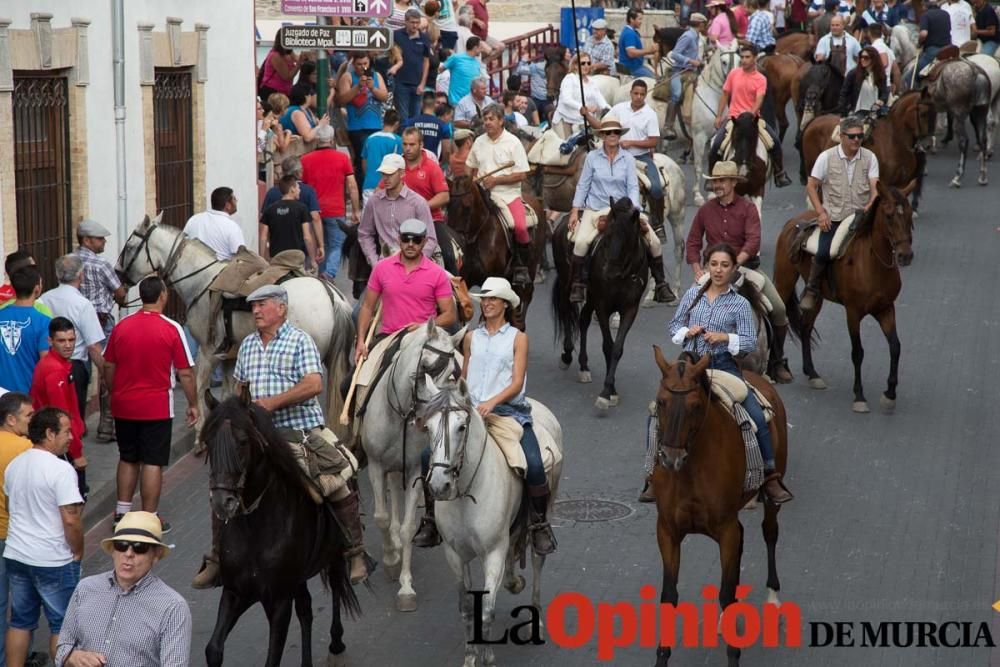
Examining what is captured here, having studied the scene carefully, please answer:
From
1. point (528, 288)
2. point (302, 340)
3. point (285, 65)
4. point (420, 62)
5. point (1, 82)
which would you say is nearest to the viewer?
point (302, 340)

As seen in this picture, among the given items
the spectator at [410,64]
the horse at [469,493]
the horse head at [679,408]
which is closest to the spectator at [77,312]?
the horse at [469,493]

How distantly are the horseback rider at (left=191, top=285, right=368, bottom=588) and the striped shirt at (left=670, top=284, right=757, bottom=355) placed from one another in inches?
106

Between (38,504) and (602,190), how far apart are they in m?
9.40

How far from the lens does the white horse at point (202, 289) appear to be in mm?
14883

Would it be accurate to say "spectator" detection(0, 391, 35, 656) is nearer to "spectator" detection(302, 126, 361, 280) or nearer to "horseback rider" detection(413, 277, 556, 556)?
→ "horseback rider" detection(413, 277, 556, 556)

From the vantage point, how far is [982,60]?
30.5 meters

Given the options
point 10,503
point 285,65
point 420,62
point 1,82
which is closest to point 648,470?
point 10,503

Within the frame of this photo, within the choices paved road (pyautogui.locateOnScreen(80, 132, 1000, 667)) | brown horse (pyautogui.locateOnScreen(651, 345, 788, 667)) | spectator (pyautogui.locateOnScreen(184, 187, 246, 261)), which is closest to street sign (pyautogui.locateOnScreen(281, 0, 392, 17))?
spectator (pyautogui.locateOnScreen(184, 187, 246, 261))

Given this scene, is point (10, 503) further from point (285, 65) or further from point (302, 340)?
point (285, 65)

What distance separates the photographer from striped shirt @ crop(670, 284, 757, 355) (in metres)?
11.8

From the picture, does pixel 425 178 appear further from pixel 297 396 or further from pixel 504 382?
pixel 297 396

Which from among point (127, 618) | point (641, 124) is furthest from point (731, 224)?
point (127, 618)

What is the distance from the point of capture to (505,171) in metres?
19.4

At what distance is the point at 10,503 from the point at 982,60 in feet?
80.3
